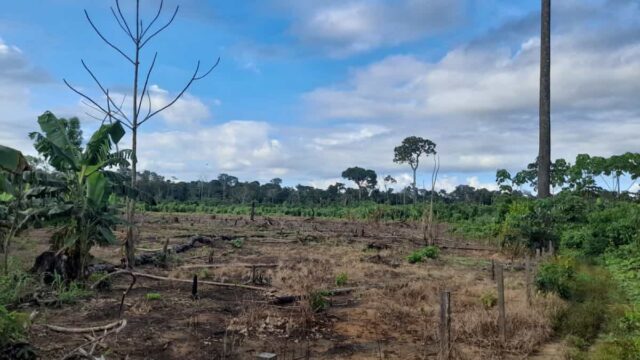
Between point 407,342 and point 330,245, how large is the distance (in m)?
10.6

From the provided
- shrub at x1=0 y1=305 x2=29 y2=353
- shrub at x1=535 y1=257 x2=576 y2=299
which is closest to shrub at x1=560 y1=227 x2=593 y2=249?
shrub at x1=535 y1=257 x2=576 y2=299

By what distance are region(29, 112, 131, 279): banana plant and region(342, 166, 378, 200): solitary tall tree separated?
50447 millimetres

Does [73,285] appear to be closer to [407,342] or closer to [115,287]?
[115,287]

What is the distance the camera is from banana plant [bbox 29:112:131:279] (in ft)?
28.1

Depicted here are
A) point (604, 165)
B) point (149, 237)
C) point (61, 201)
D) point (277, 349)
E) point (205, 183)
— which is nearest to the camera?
point (277, 349)

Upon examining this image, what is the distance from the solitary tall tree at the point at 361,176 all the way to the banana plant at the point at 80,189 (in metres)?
50.4

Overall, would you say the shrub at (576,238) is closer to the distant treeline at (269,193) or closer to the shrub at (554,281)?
the shrub at (554,281)

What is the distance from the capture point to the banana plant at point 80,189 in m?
8.57

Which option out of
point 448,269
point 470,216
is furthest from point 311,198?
point 448,269

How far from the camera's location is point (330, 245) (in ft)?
57.5

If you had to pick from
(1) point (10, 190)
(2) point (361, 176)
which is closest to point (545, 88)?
(1) point (10, 190)

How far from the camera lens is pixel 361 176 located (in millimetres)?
59594

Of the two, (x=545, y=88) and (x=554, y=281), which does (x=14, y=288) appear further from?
(x=545, y=88)

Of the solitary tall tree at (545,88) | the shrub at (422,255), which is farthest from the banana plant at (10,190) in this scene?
the solitary tall tree at (545,88)
